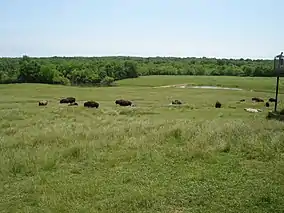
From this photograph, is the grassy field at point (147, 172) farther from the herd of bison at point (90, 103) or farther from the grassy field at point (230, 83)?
the grassy field at point (230, 83)

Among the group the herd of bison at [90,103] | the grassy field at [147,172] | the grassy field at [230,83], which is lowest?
the grassy field at [230,83]

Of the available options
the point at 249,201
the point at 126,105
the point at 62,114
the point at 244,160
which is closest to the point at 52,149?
the point at 244,160

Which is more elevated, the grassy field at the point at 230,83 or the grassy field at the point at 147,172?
the grassy field at the point at 147,172

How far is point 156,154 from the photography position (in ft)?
33.4

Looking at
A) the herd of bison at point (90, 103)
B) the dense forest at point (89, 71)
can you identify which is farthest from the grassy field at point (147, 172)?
the dense forest at point (89, 71)

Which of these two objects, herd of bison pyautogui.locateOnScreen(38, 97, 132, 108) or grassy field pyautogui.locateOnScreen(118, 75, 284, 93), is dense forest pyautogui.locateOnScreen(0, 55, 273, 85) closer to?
grassy field pyautogui.locateOnScreen(118, 75, 284, 93)

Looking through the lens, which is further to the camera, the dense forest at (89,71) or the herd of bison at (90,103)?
the dense forest at (89,71)

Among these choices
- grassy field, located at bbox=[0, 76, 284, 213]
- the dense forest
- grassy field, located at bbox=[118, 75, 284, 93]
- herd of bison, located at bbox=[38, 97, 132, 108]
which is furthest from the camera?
the dense forest

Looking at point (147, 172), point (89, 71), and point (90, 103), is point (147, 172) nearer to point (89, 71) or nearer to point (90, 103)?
point (90, 103)

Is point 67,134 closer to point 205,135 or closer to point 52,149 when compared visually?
point 52,149

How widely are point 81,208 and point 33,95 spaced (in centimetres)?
4976

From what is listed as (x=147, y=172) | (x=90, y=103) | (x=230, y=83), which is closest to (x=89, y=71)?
(x=230, y=83)

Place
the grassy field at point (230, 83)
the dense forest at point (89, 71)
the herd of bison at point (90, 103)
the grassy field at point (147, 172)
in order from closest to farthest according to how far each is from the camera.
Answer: the grassy field at point (147, 172)
the herd of bison at point (90, 103)
the grassy field at point (230, 83)
the dense forest at point (89, 71)

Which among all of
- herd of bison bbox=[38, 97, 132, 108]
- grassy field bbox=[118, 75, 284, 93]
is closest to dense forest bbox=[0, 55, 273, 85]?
grassy field bbox=[118, 75, 284, 93]
